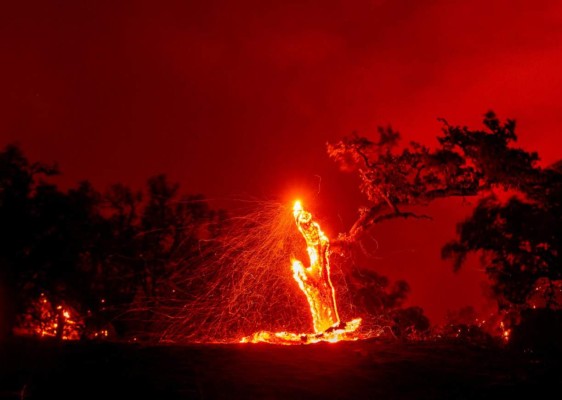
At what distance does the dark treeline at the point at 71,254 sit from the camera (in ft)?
65.7

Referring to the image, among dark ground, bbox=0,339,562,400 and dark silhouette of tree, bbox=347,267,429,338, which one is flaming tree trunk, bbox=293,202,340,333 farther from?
dark silhouette of tree, bbox=347,267,429,338

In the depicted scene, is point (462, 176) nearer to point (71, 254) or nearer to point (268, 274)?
point (268, 274)

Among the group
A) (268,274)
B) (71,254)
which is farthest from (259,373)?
(71,254)

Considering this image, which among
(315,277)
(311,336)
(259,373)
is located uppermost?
(315,277)

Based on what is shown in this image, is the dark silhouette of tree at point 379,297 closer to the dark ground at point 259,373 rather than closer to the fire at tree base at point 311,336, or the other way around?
the fire at tree base at point 311,336

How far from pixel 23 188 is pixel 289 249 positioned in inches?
445

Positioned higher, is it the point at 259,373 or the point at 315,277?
the point at 315,277

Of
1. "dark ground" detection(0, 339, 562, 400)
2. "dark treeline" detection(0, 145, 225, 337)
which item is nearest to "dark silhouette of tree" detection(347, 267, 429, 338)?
"dark treeline" detection(0, 145, 225, 337)

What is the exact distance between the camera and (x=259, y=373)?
27.6 feet

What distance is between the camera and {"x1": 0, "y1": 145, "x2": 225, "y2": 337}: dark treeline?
2003 centimetres

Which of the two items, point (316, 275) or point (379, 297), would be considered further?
point (379, 297)

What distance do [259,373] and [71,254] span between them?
46.8ft

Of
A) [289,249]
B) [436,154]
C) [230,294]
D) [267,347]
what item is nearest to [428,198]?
[436,154]

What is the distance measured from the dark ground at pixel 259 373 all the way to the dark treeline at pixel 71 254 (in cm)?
911
